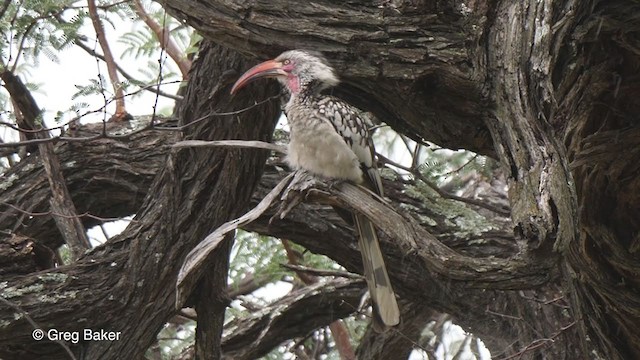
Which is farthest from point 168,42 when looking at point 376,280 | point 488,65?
point 488,65

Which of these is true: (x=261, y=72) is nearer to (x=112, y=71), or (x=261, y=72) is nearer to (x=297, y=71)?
(x=297, y=71)

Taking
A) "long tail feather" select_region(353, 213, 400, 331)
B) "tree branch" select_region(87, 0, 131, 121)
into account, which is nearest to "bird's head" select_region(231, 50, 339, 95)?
"long tail feather" select_region(353, 213, 400, 331)

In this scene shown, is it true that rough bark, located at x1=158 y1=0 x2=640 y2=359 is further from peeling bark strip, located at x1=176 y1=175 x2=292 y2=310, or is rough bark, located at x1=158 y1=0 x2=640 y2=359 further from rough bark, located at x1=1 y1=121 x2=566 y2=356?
peeling bark strip, located at x1=176 y1=175 x2=292 y2=310

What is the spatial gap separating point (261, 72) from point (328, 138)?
42 centimetres

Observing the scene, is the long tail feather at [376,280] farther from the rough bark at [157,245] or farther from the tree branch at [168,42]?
the tree branch at [168,42]

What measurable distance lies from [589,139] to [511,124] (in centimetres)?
82

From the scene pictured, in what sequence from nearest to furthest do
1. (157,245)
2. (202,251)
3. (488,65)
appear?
(202,251) → (488,65) → (157,245)

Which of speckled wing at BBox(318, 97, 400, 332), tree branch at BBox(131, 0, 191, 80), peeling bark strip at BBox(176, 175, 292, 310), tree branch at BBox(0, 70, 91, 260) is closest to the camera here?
peeling bark strip at BBox(176, 175, 292, 310)

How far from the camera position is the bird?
13.4 ft

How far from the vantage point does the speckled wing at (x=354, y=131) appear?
13.7 ft

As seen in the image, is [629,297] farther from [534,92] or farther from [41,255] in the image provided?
[41,255]

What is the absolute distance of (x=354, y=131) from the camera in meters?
4.21

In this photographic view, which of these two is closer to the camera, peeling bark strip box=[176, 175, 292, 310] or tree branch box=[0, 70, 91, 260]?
peeling bark strip box=[176, 175, 292, 310]

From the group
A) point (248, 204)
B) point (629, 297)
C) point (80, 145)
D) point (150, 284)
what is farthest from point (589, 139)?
point (80, 145)
